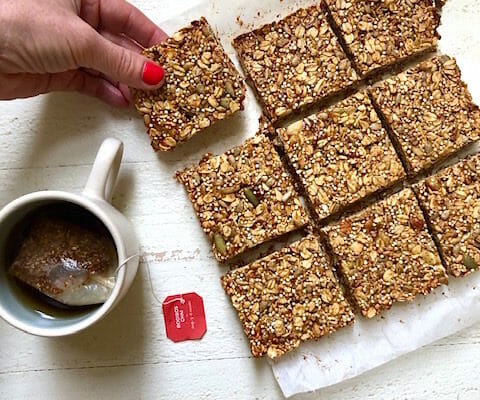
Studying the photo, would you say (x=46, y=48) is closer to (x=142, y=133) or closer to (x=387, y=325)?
(x=142, y=133)

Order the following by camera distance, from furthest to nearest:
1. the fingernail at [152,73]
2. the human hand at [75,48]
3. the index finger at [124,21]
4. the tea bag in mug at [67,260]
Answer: the index finger at [124,21] < the fingernail at [152,73] < the tea bag in mug at [67,260] < the human hand at [75,48]

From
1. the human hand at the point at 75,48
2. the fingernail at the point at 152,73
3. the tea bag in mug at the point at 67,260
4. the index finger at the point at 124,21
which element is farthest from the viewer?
the index finger at the point at 124,21

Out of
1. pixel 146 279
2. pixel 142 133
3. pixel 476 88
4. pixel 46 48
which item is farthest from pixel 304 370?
pixel 46 48

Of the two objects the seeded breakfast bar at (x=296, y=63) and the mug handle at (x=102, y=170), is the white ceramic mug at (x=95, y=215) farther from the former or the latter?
the seeded breakfast bar at (x=296, y=63)

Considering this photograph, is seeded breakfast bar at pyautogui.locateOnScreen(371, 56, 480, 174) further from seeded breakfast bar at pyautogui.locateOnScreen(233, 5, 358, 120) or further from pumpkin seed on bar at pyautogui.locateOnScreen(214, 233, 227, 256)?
pumpkin seed on bar at pyautogui.locateOnScreen(214, 233, 227, 256)

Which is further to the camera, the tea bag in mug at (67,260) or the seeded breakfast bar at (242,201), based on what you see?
the seeded breakfast bar at (242,201)

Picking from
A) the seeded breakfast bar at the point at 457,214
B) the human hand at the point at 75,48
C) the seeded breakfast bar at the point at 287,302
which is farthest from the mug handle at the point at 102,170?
the seeded breakfast bar at the point at 457,214
